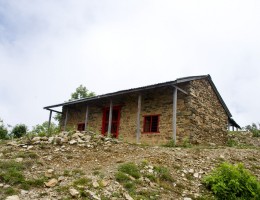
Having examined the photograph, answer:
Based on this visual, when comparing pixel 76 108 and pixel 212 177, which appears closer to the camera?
pixel 212 177

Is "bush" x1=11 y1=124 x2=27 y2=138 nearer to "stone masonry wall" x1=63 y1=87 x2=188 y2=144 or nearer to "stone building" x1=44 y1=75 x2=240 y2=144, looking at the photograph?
"stone building" x1=44 y1=75 x2=240 y2=144

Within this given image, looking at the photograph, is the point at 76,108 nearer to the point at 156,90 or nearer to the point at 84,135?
the point at 156,90

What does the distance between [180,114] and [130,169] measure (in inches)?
289

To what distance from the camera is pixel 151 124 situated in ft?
49.3

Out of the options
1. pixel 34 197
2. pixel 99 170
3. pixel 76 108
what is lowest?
pixel 34 197

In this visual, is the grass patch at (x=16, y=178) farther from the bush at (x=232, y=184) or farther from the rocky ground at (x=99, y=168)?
the bush at (x=232, y=184)

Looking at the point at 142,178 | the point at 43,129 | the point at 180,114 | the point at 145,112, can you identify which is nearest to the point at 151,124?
the point at 145,112

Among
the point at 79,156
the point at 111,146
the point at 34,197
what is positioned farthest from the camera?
the point at 111,146

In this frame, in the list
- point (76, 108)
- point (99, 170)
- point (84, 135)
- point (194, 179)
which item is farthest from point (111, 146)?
point (76, 108)

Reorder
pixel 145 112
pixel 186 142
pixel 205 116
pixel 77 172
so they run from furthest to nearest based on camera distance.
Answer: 1. pixel 145 112
2. pixel 205 116
3. pixel 186 142
4. pixel 77 172

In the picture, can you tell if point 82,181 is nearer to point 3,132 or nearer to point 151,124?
point 151,124

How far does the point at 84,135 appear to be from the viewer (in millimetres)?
10961

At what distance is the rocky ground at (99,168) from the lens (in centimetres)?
612

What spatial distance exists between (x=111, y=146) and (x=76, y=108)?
10302mm
